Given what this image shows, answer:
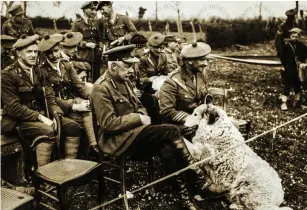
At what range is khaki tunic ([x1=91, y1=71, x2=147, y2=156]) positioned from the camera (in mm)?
4402

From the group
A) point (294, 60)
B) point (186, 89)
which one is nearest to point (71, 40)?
point (186, 89)

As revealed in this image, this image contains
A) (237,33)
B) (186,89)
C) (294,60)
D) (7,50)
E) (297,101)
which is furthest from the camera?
(237,33)

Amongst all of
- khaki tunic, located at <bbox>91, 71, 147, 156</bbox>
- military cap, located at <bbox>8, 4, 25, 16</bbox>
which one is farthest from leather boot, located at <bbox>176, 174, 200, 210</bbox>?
military cap, located at <bbox>8, 4, 25, 16</bbox>

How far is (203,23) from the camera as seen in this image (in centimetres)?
2155

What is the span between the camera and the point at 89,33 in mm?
8773

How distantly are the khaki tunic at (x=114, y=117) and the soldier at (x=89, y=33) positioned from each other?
166 inches

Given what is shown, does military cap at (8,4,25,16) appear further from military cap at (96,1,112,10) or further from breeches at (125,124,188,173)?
breeches at (125,124,188,173)

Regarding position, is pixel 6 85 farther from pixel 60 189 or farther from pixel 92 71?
pixel 92 71

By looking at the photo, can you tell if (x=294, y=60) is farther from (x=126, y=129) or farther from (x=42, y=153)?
(x=42, y=153)

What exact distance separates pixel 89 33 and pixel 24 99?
12.3 ft

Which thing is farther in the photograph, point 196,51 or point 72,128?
point 72,128

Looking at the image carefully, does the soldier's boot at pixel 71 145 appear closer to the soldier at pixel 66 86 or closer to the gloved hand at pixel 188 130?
the soldier at pixel 66 86

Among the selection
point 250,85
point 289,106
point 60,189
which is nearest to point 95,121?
point 60,189

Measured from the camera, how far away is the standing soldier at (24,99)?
5.08 m
